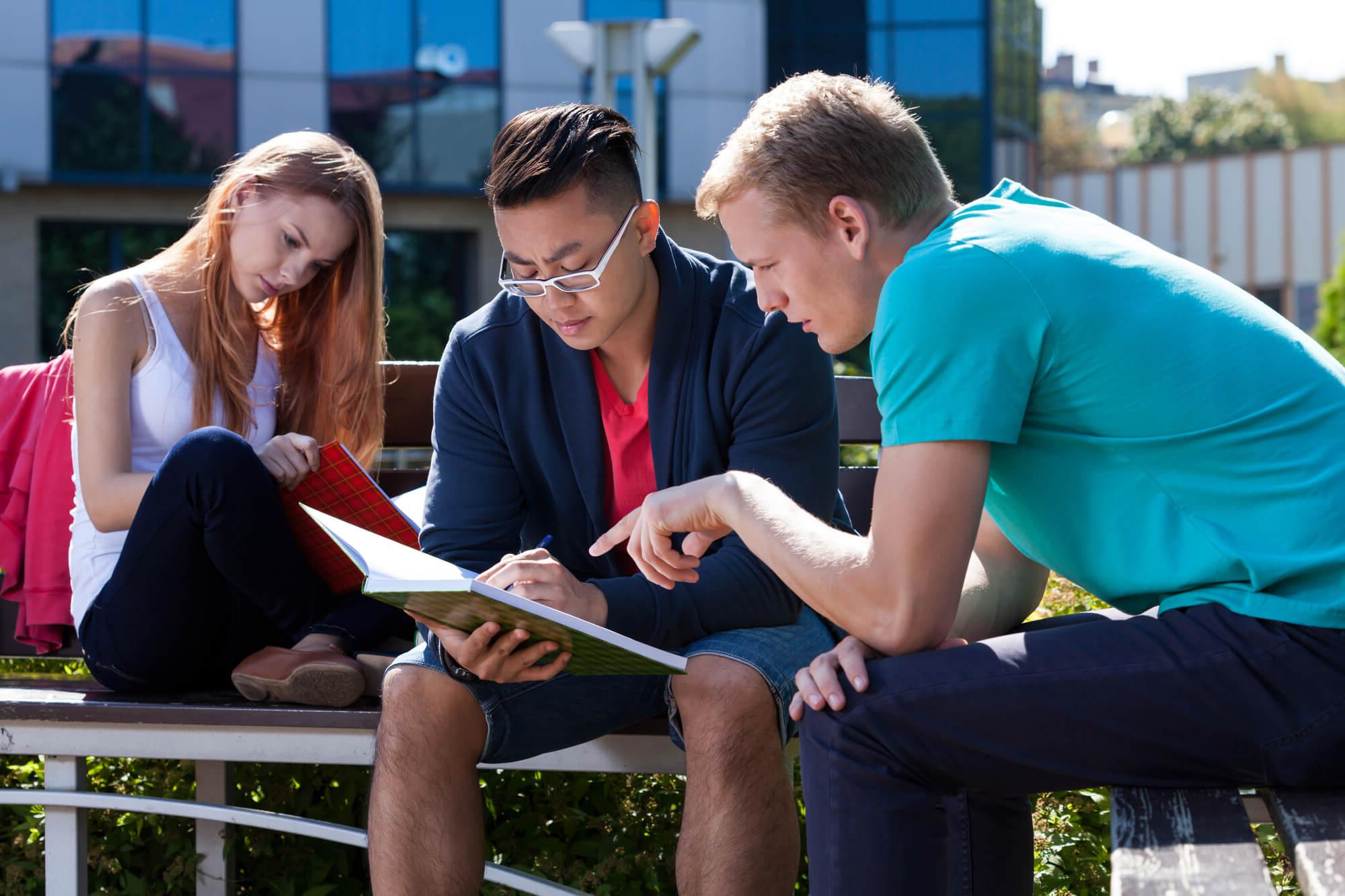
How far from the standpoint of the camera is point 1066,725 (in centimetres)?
179

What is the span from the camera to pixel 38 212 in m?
16.5

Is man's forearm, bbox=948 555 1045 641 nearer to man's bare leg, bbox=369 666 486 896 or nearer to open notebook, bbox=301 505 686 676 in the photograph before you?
open notebook, bbox=301 505 686 676

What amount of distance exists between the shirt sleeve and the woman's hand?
1475 millimetres

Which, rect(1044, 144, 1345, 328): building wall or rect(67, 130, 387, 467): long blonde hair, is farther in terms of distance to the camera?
rect(1044, 144, 1345, 328): building wall

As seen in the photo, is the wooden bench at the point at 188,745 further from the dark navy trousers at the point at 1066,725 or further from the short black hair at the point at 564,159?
the short black hair at the point at 564,159

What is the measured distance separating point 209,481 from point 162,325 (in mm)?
551

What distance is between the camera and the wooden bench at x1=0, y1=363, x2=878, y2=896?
263 cm

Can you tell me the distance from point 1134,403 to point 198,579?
6.18 ft

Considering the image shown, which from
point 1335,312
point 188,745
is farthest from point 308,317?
point 1335,312

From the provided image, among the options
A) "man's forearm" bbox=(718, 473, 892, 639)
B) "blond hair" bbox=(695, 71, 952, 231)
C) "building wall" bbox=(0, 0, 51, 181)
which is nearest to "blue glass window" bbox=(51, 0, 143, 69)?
"building wall" bbox=(0, 0, 51, 181)

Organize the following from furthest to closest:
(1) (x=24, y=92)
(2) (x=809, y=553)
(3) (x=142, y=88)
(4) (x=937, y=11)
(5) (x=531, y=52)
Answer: (4) (x=937, y=11) → (5) (x=531, y=52) → (3) (x=142, y=88) → (1) (x=24, y=92) → (2) (x=809, y=553)

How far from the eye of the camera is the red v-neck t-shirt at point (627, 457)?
9.23 ft

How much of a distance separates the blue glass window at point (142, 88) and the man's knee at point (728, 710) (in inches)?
626

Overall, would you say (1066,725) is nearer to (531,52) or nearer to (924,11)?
(531,52)
